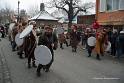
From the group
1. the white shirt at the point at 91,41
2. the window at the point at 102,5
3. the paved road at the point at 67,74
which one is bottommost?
the paved road at the point at 67,74

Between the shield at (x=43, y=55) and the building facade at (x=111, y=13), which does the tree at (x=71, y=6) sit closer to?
the building facade at (x=111, y=13)

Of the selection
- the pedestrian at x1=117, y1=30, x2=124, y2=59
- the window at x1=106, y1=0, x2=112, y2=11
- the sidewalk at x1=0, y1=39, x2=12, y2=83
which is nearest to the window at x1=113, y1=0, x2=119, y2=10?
the window at x1=106, y1=0, x2=112, y2=11

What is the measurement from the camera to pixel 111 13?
94.4ft

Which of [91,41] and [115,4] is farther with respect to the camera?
[115,4]

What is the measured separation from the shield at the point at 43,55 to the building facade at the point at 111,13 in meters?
14.3

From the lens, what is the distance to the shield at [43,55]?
12.2 meters

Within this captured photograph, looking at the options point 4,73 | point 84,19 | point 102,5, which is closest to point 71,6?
point 84,19

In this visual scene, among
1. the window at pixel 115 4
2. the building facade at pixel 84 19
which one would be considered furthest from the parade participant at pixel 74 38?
the building facade at pixel 84 19

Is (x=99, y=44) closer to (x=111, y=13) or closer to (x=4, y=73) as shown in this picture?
(x=4, y=73)

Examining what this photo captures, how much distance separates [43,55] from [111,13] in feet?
56.6

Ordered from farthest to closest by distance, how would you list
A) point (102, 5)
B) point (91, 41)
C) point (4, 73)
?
point (102, 5) → point (91, 41) → point (4, 73)

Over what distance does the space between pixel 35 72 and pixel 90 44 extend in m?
7.58

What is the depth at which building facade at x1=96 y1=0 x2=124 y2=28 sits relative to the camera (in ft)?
88.5

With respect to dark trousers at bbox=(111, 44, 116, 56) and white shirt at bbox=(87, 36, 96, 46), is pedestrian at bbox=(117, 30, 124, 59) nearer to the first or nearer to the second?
dark trousers at bbox=(111, 44, 116, 56)
